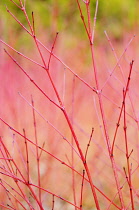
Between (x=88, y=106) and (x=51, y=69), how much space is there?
1.21m

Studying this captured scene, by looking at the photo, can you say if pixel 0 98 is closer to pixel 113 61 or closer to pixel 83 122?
pixel 83 122

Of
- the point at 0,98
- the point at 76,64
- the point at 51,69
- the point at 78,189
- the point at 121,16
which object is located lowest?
the point at 78,189

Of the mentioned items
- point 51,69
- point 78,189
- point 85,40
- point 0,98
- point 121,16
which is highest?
point 121,16

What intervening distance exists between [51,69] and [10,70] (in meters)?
0.87

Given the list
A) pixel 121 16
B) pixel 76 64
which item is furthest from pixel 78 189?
pixel 121 16

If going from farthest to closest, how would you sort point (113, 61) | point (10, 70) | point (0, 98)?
point (113, 61), point (0, 98), point (10, 70)

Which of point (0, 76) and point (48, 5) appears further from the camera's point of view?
point (48, 5)

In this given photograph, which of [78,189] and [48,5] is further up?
[48,5]

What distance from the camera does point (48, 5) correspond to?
12.0 meters

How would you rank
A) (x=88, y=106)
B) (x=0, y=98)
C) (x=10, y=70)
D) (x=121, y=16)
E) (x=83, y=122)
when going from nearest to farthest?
(x=10, y=70) → (x=0, y=98) → (x=88, y=106) → (x=83, y=122) → (x=121, y=16)

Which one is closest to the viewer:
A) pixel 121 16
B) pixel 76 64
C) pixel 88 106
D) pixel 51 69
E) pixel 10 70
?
pixel 10 70

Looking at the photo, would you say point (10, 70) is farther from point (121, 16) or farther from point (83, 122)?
point (121, 16)

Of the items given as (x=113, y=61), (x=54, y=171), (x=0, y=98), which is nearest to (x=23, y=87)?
(x=0, y=98)

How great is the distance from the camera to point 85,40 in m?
10.3
